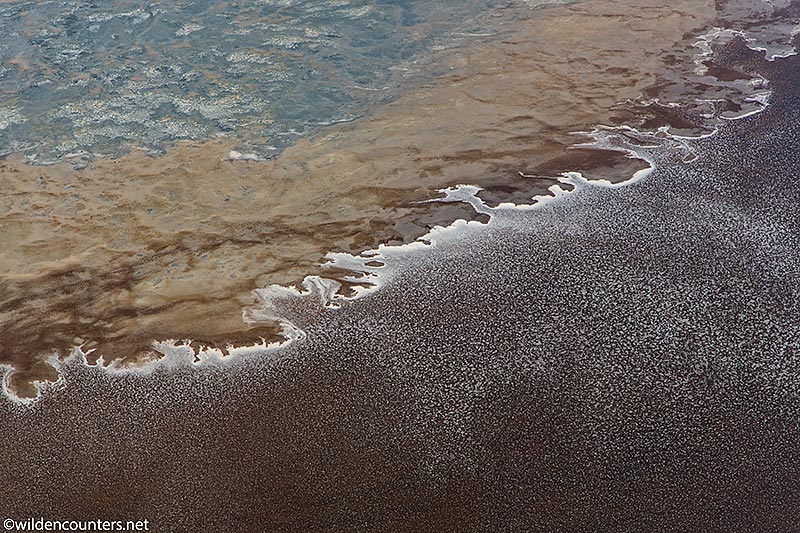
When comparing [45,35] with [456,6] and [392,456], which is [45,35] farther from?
[392,456]

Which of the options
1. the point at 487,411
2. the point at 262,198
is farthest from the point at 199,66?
the point at 487,411

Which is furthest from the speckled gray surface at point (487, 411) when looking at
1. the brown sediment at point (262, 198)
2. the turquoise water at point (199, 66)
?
the turquoise water at point (199, 66)

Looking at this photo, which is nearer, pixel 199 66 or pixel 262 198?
pixel 262 198

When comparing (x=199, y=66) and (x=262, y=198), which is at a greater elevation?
(x=199, y=66)

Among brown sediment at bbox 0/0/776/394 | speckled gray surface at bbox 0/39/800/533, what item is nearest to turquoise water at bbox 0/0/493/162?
brown sediment at bbox 0/0/776/394

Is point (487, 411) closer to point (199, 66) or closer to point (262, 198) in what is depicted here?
point (262, 198)

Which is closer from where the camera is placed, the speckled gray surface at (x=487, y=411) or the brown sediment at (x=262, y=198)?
the speckled gray surface at (x=487, y=411)

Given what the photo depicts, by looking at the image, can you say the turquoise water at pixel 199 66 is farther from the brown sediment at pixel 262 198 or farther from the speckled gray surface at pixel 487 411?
the speckled gray surface at pixel 487 411
